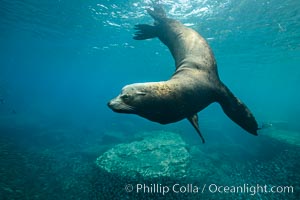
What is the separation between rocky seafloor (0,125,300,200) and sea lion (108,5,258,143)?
6.76 m

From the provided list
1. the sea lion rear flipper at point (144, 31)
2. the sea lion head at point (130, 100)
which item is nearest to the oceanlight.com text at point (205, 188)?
the sea lion rear flipper at point (144, 31)

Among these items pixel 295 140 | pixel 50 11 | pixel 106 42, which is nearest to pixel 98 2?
pixel 50 11

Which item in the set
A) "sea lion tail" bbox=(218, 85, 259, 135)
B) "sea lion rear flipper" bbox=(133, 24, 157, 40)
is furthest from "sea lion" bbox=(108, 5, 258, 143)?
"sea lion rear flipper" bbox=(133, 24, 157, 40)

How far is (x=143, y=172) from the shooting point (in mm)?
10359

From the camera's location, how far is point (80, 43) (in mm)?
31922

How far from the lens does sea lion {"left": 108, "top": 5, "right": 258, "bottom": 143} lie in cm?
234

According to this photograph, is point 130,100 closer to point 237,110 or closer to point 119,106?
point 119,106

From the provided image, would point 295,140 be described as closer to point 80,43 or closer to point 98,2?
→ point 98,2

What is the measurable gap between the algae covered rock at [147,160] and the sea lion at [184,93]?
7.37 metres

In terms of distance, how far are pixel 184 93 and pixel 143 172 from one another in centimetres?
850

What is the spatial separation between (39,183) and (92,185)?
2935mm

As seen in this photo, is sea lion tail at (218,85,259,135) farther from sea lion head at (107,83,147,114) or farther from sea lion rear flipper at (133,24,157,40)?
sea lion rear flipper at (133,24,157,40)

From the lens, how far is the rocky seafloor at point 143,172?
9.84 m

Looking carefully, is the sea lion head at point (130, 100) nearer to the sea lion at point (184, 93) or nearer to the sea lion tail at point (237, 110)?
the sea lion at point (184, 93)
